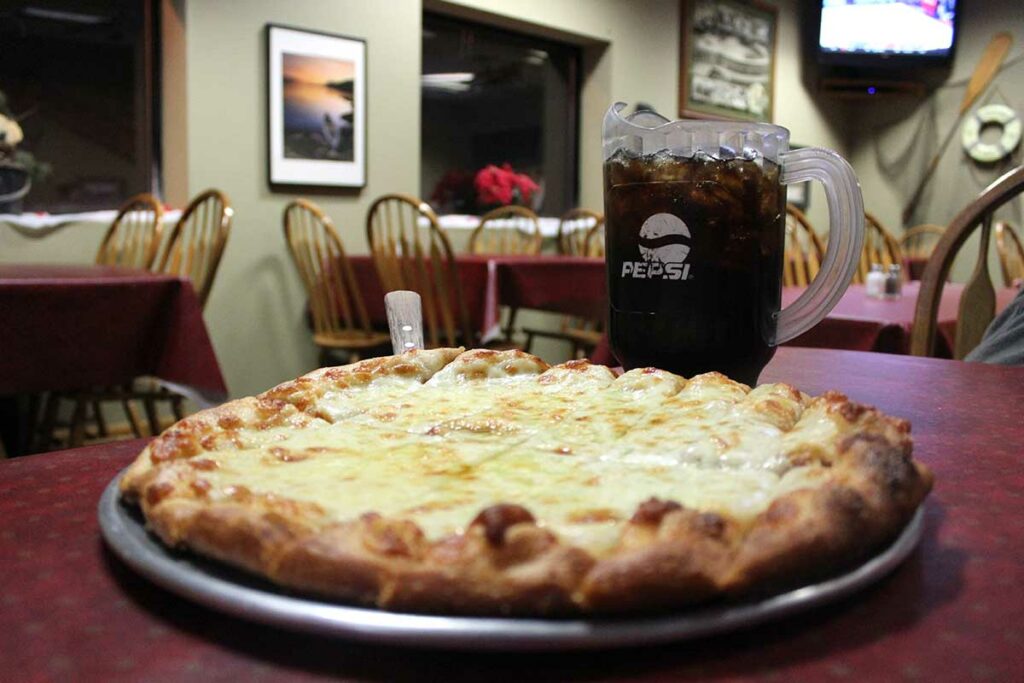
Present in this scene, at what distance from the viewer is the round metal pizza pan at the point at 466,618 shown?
0.91ft

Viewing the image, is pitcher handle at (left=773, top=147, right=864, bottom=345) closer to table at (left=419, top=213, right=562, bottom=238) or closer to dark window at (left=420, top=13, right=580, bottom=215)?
table at (left=419, top=213, right=562, bottom=238)

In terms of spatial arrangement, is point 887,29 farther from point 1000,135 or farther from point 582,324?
point 582,324

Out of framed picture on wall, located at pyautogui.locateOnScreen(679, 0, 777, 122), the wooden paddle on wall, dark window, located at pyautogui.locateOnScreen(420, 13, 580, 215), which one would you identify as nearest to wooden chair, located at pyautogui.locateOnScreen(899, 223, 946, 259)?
the wooden paddle on wall

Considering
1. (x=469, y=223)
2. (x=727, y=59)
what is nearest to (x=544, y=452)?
(x=469, y=223)

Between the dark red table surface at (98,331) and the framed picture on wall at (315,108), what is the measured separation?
6.83 ft

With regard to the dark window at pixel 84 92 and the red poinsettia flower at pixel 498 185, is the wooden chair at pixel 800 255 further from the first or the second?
the dark window at pixel 84 92

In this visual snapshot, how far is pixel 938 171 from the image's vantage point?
7484mm

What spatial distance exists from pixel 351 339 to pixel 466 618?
3542 mm

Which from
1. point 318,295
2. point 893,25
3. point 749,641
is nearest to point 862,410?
point 749,641

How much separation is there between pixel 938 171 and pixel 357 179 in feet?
17.6

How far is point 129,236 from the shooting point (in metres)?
3.63

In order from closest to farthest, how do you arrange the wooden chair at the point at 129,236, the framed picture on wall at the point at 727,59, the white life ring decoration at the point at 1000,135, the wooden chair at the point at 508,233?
the wooden chair at the point at 129,236, the wooden chair at the point at 508,233, the framed picture on wall at the point at 727,59, the white life ring decoration at the point at 1000,135

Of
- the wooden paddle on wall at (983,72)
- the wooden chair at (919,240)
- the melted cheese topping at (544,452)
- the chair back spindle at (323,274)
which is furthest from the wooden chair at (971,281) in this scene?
the wooden paddle on wall at (983,72)

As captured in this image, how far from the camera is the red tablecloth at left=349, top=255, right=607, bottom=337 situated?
3.34 m
